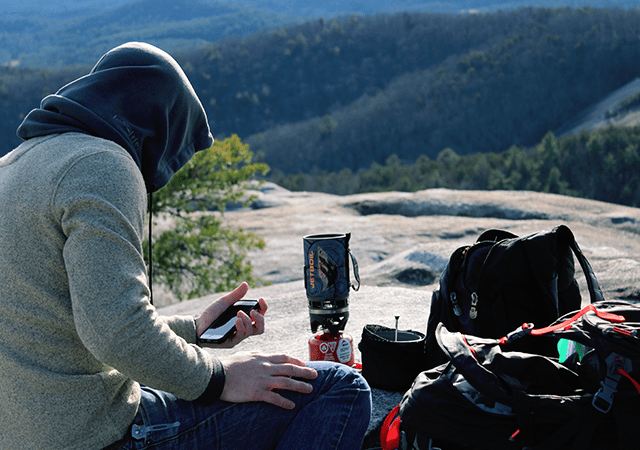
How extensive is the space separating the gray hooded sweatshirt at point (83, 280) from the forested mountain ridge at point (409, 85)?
6726 centimetres

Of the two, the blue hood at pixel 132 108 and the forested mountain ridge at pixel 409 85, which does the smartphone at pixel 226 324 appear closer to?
the blue hood at pixel 132 108

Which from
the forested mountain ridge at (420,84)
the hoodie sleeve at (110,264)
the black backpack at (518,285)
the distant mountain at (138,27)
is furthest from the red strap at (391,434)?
the distant mountain at (138,27)

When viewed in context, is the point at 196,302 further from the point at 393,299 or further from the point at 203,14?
the point at 203,14

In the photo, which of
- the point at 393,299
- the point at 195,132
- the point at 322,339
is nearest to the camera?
the point at 195,132

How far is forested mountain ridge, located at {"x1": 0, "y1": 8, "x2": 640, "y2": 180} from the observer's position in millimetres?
71875

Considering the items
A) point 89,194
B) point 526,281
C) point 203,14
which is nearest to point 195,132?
point 89,194

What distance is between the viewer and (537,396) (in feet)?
5.66

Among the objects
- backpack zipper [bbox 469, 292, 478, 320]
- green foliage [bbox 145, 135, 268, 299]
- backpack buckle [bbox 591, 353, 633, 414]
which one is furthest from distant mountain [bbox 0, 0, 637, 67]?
backpack buckle [bbox 591, 353, 633, 414]

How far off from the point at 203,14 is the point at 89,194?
687 feet

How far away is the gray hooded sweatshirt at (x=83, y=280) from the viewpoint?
1340 mm

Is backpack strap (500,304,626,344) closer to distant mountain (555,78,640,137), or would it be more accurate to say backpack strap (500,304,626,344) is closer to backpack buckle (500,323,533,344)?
backpack buckle (500,323,533,344)

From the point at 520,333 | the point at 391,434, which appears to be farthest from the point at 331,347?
the point at 520,333

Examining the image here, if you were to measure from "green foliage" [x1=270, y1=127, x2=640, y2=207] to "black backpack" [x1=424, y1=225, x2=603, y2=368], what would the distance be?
27352 mm

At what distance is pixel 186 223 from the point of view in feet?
30.3
